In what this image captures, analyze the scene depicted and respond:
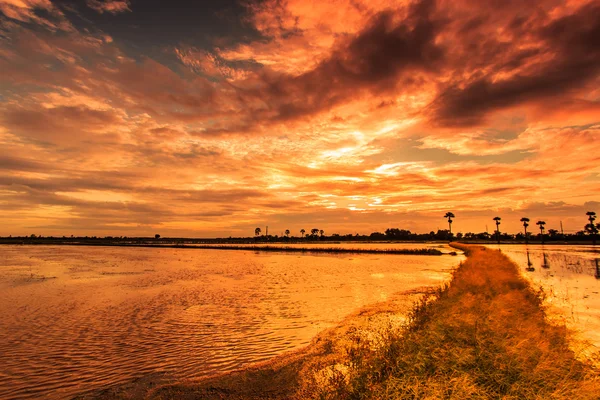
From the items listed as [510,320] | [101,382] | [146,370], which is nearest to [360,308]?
[510,320]

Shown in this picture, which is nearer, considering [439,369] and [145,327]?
[439,369]

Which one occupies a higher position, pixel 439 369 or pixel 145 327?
pixel 439 369

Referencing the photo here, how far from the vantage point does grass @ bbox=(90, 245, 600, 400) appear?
738 cm

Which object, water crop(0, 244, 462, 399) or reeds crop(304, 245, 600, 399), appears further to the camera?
water crop(0, 244, 462, 399)

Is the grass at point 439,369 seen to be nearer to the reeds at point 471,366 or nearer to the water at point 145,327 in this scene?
the reeds at point 471,366

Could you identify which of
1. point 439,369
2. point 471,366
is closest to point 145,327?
point 439,369

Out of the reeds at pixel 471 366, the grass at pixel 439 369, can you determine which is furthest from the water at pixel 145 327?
the reeds at pixel 471 366

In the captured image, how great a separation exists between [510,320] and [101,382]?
15374mm

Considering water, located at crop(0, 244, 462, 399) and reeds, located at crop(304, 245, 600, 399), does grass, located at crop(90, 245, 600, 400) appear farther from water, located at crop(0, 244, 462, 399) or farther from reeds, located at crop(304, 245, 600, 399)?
water, located at crop(0, 244, 462, 399)

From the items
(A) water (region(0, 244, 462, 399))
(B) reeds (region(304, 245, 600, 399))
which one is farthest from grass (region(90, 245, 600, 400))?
(A) water (region(0, 244, 462, 399))

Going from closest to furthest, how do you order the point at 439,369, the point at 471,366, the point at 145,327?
the point at 439,369 < the point at 471,366 < the point at 145,327

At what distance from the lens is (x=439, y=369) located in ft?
27.2

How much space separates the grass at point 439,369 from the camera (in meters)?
7.38

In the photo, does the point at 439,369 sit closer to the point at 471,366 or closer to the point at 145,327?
the point at 471,366
